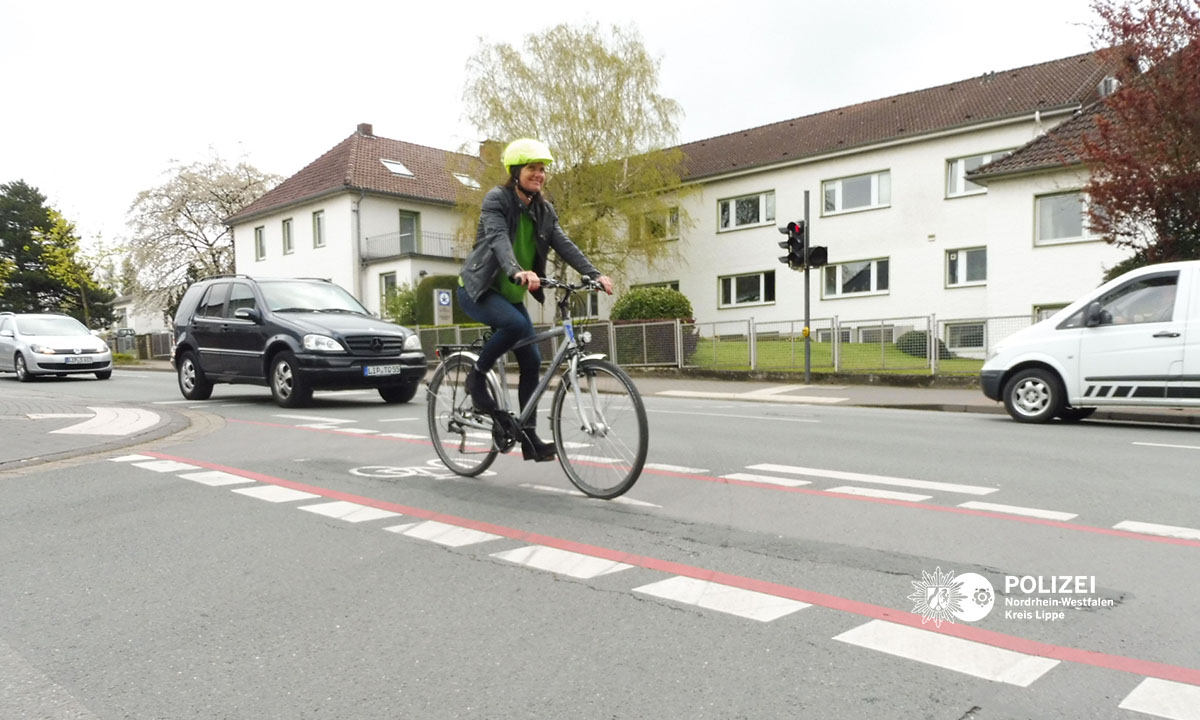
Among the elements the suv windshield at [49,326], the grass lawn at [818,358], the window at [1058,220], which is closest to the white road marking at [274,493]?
the grass lawn at [818,358]

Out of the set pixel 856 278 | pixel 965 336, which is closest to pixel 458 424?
pixel 965 336

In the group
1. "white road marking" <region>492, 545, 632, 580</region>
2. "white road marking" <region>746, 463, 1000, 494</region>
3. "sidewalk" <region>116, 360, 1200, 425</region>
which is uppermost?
"white road marking" <region>492, 545, 632, 580</region>

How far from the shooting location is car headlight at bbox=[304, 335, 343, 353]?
38.9 ft

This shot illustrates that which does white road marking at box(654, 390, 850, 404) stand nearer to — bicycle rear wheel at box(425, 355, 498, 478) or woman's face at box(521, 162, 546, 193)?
bicycle rear wheel at box(425, 355, 498, 478)

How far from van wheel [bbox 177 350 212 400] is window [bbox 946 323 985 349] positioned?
43.9ft

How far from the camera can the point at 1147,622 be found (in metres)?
3.26

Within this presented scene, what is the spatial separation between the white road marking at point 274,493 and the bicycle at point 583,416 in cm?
123

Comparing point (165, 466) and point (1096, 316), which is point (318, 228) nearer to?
point (165, 466)

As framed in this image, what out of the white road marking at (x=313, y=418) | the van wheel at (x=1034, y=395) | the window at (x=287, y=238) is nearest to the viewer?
the white road marking at (x=313, y=418)

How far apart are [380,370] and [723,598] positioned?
937 cm

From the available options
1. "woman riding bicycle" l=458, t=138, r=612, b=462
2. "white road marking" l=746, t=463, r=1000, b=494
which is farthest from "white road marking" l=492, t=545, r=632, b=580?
"white road marking" l=746, t=463, r=1000, b=494

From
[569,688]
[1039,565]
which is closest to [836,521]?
[1039,565]

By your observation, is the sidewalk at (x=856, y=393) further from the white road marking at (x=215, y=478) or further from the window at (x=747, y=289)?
the window at (x=747, y=289)

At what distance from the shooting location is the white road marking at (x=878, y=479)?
235 inches
